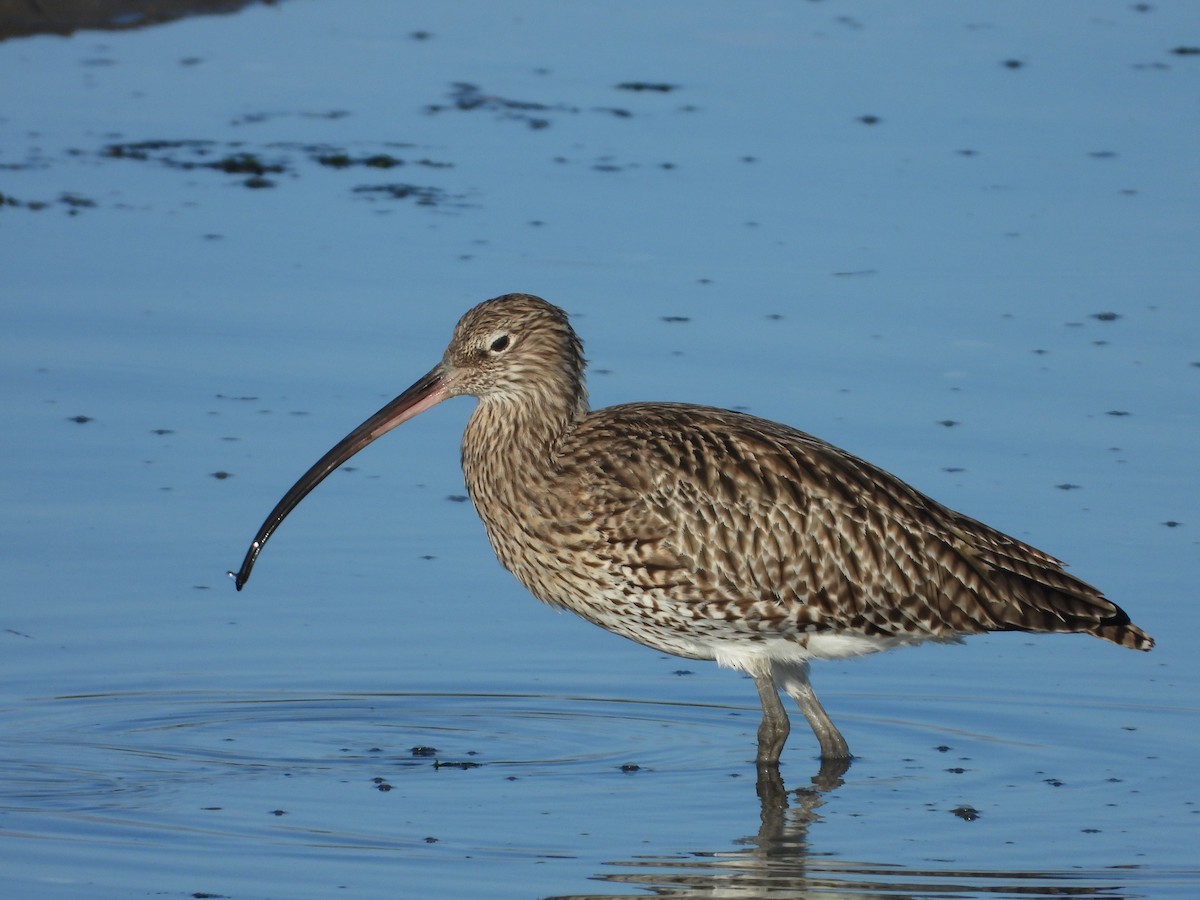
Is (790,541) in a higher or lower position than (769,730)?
higher

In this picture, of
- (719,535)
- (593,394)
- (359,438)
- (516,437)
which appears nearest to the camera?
(719,535)

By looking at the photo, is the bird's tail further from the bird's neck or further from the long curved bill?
the long curved bill

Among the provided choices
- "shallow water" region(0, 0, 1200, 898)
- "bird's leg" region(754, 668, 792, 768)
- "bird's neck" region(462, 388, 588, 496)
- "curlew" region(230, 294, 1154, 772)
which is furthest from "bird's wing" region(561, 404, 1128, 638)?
"shallow water" region(0, 0, 1200, 898)

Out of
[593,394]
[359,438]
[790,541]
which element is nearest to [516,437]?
[359,438]

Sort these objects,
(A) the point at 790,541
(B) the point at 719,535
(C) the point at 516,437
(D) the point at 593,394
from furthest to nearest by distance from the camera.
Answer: (D) the point at 593,394 < (C) the point at 516,437 < (A) the point at 790,541 < (B) the point at 719,535

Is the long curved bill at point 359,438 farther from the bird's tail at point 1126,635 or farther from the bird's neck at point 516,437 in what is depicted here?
the bird's tail at point 1126,635

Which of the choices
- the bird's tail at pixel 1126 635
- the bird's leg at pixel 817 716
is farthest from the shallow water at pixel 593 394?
the bird's tail at pixel 1126 635

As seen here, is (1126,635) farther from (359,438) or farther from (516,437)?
(359,438)

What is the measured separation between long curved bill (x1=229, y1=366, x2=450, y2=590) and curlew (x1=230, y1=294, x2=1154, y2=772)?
A: 0.05ft

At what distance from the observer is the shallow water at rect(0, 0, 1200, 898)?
30.2 feet

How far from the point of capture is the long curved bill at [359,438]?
1006 centimetres

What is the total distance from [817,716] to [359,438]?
7.23 feet

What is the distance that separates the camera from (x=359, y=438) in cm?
1030

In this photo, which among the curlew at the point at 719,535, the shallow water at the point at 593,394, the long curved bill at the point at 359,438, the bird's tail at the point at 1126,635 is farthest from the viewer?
the long curved bill at the point at 359,438
